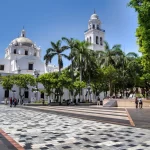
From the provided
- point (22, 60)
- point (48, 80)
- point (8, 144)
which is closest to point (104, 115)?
point (8, 144)

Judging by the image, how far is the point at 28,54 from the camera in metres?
68.2

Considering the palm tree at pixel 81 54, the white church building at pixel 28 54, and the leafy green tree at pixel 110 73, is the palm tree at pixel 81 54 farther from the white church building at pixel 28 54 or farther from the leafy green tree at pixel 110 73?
the white church building at pixel 28 54

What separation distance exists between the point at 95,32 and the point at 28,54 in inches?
869

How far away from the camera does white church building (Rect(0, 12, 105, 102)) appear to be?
62.2 meters

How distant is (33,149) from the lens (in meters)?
6.15

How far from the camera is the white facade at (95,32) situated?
2751 inches

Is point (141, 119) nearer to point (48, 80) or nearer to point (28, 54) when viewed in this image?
point (48, 80)

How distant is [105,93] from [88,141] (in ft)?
187

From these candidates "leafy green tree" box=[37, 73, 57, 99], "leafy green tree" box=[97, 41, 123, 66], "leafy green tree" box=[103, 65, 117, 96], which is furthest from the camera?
"leafy green tree" box=[97, 41, 123, 66]

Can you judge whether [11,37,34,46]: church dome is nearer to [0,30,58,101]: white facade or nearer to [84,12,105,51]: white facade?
[0,30,58,101]: white facade

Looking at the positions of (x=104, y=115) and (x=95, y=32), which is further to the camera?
(x=95, y=32)

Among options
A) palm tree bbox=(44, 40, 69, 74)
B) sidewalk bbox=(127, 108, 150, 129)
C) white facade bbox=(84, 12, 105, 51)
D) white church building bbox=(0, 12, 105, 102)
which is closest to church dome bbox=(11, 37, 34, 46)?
white church building bbox=(0, 12, 105, 102)

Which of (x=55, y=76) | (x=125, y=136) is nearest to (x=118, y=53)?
(x=55, y=76)

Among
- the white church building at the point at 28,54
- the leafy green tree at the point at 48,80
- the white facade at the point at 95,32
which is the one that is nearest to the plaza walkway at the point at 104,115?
the leafy green tree at the point at 48,80
